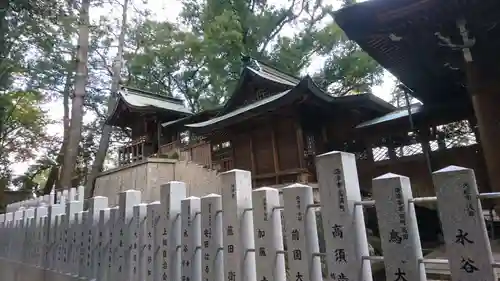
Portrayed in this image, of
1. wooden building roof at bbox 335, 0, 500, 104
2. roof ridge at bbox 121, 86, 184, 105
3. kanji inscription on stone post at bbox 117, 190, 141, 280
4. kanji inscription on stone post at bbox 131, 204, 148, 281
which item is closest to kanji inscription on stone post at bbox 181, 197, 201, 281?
kanji inscription on stone post at bbox 131, 204, 148, 281

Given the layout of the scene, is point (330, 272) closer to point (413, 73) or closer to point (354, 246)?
point (354, 246)

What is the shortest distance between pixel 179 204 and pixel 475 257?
1905 millimetres

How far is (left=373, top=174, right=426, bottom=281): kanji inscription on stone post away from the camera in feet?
4.54

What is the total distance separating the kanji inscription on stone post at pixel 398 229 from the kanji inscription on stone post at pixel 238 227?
787 mm

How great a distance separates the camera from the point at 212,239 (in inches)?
85.0

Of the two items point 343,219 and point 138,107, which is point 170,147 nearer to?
point 138,107

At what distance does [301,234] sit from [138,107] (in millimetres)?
19218

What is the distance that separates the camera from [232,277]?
198 cm

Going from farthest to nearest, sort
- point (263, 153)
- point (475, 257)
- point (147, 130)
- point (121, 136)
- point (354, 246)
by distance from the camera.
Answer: point (121, 136), point (147, 130), point (263, 153), point (354, 246), point (475, 257)

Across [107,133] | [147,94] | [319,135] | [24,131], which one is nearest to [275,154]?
[319,135]

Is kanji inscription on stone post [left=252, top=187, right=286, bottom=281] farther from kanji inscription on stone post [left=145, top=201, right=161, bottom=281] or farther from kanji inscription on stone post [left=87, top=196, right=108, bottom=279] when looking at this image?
kanji inscription on stone post [left=87, top=196, right=108, bottom=279]

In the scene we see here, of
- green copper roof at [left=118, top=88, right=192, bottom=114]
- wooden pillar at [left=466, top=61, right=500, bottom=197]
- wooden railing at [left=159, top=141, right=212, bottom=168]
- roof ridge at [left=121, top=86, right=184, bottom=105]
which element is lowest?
wooden pillar at [left=466, top=61, right=500, bottom=197]

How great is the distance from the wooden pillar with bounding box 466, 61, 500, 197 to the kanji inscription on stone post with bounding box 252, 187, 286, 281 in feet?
16.3

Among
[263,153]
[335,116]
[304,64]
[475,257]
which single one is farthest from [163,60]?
[475,257]
